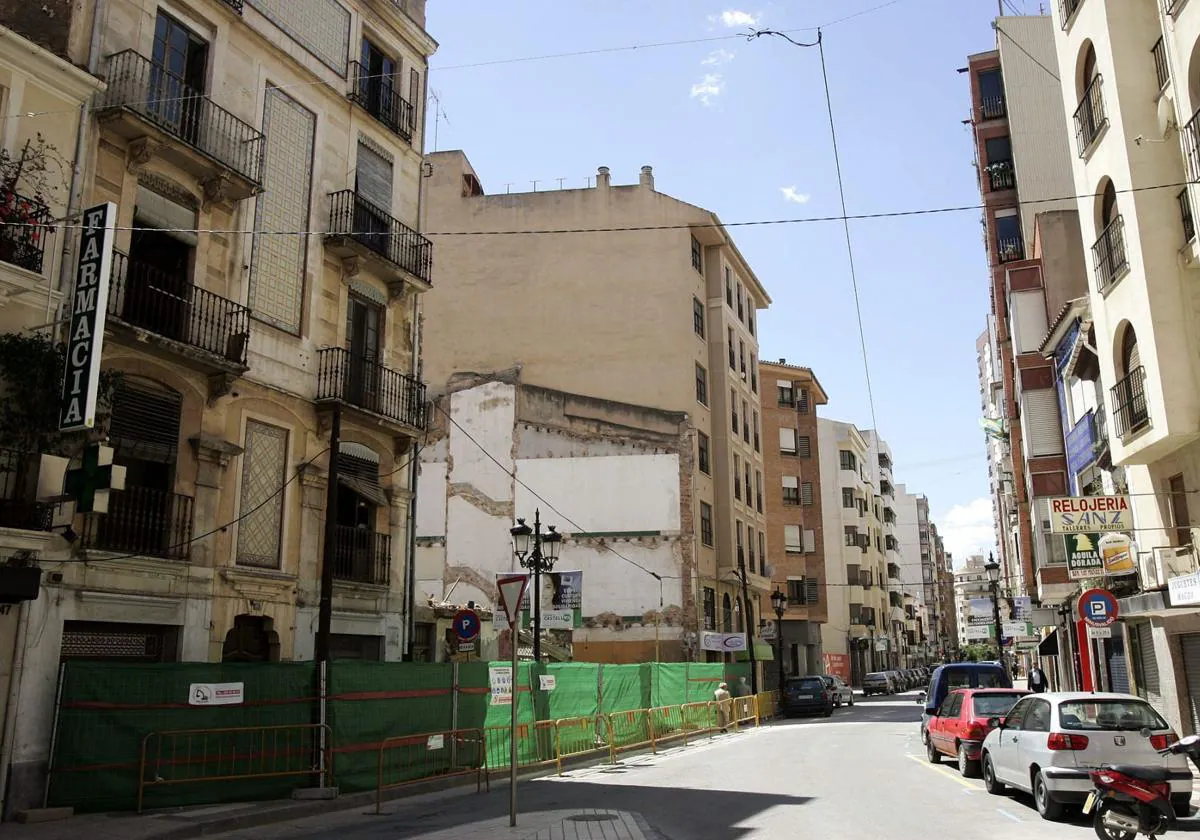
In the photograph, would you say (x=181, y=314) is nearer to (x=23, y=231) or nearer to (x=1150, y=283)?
(x=23, y=231)

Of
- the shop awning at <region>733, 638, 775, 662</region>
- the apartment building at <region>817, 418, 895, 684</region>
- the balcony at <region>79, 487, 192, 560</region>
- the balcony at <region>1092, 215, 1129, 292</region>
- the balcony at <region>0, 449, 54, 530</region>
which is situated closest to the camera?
the balcony at <region>0, 449, 54, 530</region>

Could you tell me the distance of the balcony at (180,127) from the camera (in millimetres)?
15672

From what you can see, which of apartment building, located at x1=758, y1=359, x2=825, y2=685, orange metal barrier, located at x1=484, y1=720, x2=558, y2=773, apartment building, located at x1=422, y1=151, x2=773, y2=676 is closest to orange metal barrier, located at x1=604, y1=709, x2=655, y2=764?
orange metal barrier, located at x1=484, y1=720, x2=558, y2=773

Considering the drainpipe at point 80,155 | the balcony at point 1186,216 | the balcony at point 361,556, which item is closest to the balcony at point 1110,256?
the balcony at point 1186,216

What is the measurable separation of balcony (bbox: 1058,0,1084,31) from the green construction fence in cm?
1823

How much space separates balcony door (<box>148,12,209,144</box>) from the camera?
55.0 ft

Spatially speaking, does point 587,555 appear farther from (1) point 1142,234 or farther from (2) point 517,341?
(1) point 1142,234

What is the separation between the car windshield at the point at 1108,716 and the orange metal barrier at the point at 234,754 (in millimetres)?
10335

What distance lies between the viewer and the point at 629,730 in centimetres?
2433

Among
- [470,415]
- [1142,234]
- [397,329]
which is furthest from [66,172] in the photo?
[470,415]

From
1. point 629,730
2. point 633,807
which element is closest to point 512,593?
point 633,807

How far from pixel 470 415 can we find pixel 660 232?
11585mm

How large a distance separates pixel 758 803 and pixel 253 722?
7328 mm

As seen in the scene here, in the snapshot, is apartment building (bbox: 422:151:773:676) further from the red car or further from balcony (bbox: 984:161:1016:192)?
the red car
